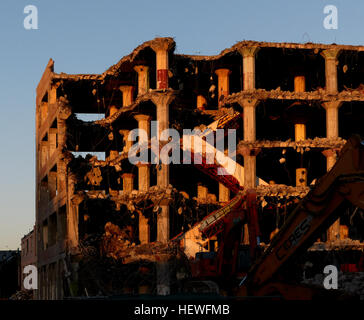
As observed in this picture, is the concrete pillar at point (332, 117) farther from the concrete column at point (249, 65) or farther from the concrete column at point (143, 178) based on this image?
the concrete column at point (143, 178)

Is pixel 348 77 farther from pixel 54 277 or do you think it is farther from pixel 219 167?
pixel 54 277

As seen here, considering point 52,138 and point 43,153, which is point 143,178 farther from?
point 43,153

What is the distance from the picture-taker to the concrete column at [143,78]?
60.9 meters

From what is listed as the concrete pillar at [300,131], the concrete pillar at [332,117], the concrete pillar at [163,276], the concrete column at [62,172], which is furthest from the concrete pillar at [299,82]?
the concrete column at [62,172]

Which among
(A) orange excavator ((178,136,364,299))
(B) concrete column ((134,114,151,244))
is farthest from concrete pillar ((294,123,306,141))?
(A) orange excavator ((178,136,364,299))

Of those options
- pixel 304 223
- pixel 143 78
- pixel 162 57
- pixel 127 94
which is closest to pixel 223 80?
pixel 143 78

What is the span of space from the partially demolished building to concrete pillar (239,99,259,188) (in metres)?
0.09

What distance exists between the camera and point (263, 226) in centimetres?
6975

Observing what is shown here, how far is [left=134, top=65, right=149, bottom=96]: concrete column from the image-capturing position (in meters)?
60.9

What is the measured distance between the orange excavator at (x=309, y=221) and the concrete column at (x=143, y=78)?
4321cm

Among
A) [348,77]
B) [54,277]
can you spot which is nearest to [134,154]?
[54,277]

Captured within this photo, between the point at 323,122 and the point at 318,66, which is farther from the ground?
the point at 318,66
